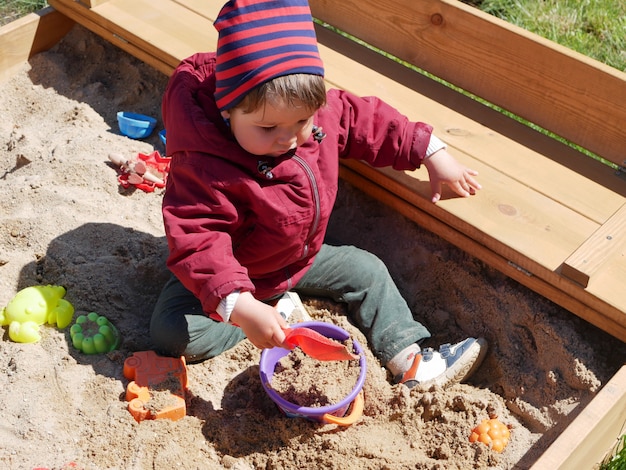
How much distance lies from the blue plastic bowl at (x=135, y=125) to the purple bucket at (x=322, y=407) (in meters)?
1.06

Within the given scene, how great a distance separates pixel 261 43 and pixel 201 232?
439 mm

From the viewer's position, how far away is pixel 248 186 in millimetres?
1968

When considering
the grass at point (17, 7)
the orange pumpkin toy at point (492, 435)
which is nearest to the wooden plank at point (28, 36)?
the grass at point (17, 7)

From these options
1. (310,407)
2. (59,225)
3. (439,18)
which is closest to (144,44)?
(59,225)

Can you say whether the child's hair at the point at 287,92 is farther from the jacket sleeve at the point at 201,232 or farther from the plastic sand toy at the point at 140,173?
the plastic sand toy at the point at 140,173

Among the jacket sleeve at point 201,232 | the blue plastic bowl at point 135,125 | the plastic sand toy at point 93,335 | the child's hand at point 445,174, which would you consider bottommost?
the plastic sand toy at point 93,335

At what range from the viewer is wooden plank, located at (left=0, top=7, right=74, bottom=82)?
3107 mm

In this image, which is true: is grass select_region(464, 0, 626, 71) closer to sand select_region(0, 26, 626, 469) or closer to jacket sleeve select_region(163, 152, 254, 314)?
sand select_region(0, 26, 626, 469)

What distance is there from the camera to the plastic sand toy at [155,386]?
2.01m

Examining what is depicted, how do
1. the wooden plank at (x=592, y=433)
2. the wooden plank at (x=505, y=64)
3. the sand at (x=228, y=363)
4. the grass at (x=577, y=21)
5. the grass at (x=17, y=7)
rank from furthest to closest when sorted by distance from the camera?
1. the grass at (x=17, y=7)
2. the grass at (x=577, y=21)
3. the wooden plank at (x=505, y=64)
4. the sand at (x=228, y=363)
5. the wooden plank at (x=592, y=433)

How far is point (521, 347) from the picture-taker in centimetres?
221

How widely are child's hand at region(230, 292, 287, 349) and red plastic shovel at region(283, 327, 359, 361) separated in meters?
0.05

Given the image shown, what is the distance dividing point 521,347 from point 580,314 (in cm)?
19

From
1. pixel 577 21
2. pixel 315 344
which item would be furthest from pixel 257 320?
pixel 577 21
